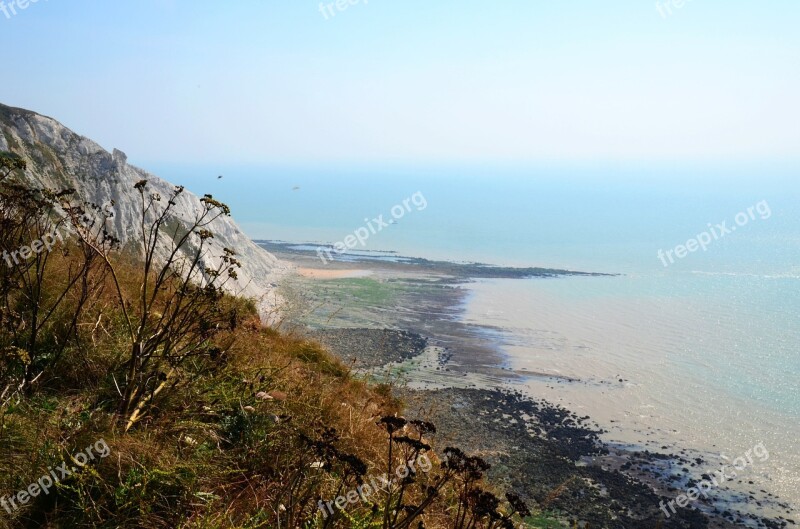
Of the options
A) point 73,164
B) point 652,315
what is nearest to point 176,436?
point 73,164

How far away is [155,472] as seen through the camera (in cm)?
374

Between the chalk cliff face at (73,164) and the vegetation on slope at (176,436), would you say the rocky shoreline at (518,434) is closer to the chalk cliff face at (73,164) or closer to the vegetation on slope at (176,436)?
the vegetation on slope at (176,436)

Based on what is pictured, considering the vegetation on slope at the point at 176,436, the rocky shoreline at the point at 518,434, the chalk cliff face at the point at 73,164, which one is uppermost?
the chalk cliff face at the point at 73,164

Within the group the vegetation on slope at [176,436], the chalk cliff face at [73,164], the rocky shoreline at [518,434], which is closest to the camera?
the vegetation on slope at [176,436]

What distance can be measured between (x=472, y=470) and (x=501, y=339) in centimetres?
3833

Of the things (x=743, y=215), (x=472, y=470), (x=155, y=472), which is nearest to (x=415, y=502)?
(x=472, y=470)

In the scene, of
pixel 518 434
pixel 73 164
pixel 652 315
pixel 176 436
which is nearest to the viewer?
pixel 176 436

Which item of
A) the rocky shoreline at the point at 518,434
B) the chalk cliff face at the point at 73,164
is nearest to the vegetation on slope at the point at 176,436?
the rocky shoreline at the point at 518,434

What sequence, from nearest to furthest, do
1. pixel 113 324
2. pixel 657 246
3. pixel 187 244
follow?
1. pixel 113 324
2. pixel 187 244
3. pixel 657 246

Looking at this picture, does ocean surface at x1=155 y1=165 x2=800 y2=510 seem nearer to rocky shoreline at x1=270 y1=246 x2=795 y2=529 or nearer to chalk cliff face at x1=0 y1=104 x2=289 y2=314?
rocky shoreline at x1=270 y1=246 x2=795 y2=529

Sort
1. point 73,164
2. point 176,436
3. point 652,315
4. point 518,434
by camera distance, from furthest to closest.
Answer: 1. point 652,315
2. point 73,164
3. point 518,434
4. point 176,436

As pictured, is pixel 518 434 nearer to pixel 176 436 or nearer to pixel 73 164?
pixel 176 436

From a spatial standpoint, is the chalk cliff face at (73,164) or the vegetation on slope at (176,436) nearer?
the vegetation on slope at (176,436)

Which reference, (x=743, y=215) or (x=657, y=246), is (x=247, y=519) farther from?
(x=743, y=215)
